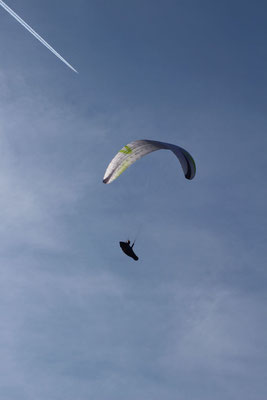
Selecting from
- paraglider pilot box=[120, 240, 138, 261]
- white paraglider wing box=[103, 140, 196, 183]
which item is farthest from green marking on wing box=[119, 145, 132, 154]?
paraglider pilot box=[120, 240, 138, 261]

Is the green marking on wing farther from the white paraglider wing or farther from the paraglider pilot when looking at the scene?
the paraglider pilot

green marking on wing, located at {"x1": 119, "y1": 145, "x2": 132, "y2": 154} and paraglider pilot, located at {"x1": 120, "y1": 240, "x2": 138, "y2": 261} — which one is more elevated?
green marking on wing, located at {"x1": 119, "y1": 145, "x2": 132, "y2": 154}

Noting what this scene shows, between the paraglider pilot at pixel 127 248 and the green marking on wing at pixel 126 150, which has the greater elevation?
the green marking on wing at pixel 126 150

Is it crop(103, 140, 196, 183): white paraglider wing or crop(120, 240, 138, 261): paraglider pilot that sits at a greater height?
crop(103, 140, 196, 183): white paraglider wing

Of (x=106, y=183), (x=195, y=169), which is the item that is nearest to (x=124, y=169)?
(x=106, y=183)

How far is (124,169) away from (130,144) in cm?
279

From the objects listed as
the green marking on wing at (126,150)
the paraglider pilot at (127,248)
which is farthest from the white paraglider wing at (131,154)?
the paraglider pilot at (127,248)

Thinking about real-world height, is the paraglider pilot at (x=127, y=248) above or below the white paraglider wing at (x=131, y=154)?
below

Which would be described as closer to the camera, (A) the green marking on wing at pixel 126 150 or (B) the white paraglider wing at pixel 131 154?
(B) the white paraglider wing at pixel 131 154

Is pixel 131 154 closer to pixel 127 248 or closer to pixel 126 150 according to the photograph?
pixel 126 150

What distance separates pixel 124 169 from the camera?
55.7 meters

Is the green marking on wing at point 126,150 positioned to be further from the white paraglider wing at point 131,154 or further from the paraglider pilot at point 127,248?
the paraglider pilot at point 127,248

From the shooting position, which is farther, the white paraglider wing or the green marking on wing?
the green marking on wing

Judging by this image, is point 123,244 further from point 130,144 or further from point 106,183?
point 130,144
